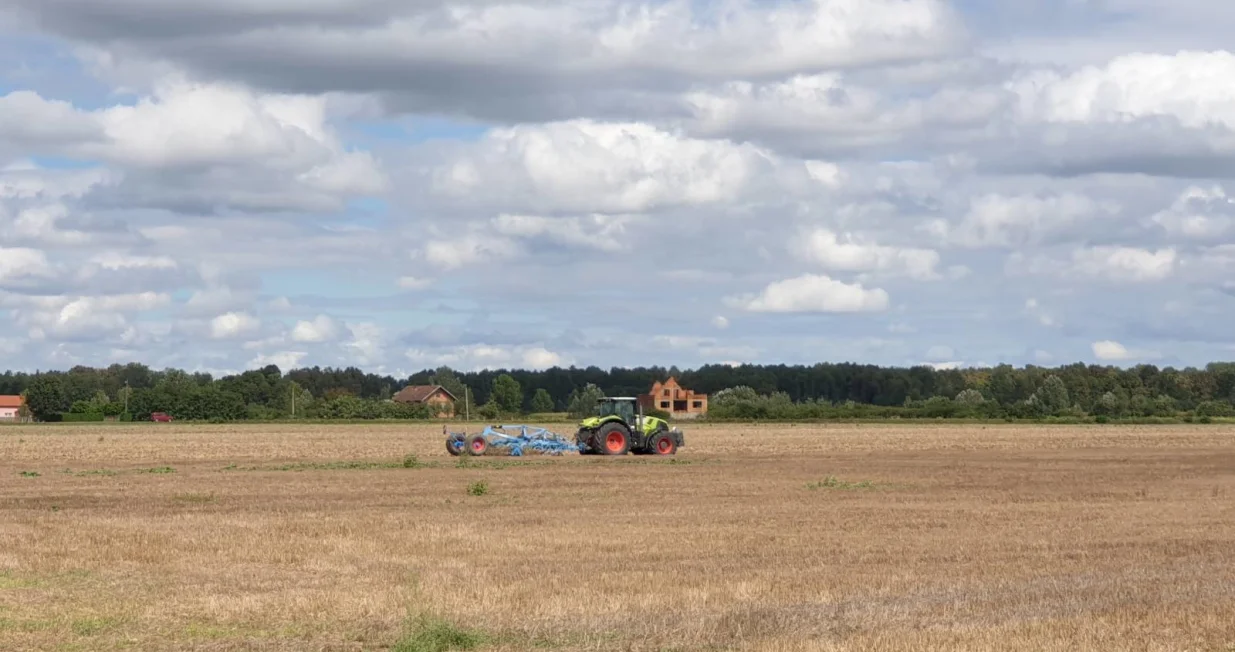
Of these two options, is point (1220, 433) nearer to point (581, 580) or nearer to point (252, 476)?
point (252, 476)

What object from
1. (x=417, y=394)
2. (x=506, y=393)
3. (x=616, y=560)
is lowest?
(x=616, y=560)

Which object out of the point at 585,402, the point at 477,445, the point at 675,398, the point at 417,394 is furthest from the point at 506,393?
the point at 477,445

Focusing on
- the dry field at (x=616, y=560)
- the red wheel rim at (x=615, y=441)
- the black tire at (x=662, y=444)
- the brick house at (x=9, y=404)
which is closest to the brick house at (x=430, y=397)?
the brick house at (x=9, y=404)

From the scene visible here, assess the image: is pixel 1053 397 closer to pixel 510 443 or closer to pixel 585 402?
pixel 585 402

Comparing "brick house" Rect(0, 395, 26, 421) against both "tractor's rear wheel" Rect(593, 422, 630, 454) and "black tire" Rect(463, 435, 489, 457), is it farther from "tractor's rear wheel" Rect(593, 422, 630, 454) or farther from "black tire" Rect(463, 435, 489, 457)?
"tractor's rear wheel" Rect(593, 422, 630, 454)

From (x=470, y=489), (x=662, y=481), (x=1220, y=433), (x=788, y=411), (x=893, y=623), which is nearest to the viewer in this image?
(x=893, y=623)

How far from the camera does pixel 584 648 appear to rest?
12.5m

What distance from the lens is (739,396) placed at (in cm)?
14300

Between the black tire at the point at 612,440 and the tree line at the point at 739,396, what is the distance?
69350 mm

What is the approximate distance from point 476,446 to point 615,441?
185 inches

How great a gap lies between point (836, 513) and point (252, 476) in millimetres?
17932

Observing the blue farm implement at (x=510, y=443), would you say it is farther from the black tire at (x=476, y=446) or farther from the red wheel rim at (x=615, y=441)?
the red wheel rim at (x=615, y=441)

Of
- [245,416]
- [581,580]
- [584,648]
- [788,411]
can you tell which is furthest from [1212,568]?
[245,416]

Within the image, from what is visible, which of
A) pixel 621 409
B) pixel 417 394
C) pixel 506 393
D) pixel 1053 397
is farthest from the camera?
pixel 506 393
